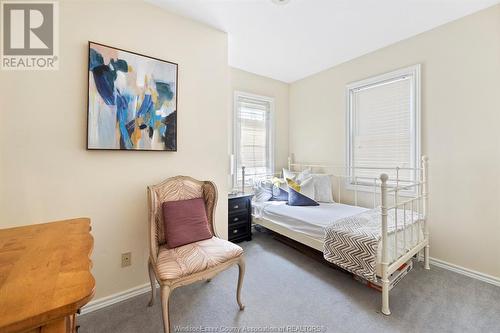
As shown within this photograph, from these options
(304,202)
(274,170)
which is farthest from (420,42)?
(274,170)

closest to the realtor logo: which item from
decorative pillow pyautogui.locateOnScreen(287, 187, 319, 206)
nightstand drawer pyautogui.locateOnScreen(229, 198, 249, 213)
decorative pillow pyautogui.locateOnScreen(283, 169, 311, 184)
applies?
nightstand drawer pyautogui.locateOnScreen(229, 198, 249, 213)

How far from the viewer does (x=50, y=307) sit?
1.85 ft

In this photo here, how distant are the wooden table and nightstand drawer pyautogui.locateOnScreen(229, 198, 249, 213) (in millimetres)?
1841

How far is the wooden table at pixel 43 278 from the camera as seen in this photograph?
552 mm

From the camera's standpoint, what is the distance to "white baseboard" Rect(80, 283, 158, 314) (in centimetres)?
166

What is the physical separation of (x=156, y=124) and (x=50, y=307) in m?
1.60

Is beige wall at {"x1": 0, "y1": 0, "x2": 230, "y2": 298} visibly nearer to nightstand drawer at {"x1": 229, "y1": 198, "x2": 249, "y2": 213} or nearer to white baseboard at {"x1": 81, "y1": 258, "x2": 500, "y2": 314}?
white baseboard at {"x1": 81, "y1": 258, "x2": 500, "y2": 314}

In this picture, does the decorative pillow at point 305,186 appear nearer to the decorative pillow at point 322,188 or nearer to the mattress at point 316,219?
the decorative pillow at point 322,188

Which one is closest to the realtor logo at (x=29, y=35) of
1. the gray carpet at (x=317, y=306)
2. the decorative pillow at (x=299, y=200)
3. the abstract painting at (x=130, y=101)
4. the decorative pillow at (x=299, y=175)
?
the abstract painting at (x=130, y=101)

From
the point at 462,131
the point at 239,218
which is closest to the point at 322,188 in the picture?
the point at 239,218

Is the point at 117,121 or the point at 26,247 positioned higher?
the point at 117,121

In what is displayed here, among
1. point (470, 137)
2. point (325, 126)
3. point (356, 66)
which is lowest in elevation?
point (470, 137)

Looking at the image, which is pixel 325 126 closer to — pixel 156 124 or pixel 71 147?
pixel 156 124

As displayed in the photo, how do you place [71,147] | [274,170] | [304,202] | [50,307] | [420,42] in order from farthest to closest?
[274,170]
[304,202]
[420,42]
[71,147]
[50,307]
